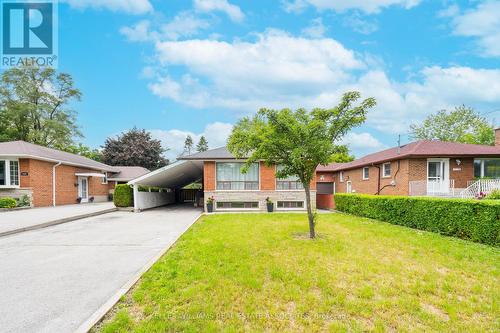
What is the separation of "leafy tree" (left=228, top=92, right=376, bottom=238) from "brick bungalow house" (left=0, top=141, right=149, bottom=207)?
56.0 feet

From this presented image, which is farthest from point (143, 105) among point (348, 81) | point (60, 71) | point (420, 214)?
point (420, 214)

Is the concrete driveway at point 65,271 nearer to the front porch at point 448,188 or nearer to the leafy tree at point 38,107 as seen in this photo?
the front porch at point 448,188

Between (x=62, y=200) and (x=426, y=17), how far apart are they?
27356 millimetres

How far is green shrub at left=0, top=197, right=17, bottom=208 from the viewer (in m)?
15.7

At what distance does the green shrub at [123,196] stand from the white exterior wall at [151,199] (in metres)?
0.81

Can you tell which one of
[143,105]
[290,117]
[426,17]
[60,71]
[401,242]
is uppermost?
[60,71]

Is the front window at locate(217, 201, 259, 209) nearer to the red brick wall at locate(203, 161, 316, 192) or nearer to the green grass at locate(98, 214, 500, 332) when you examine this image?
the red brick wall at locate(203, 161, 316, 192)

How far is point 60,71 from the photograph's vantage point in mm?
33812

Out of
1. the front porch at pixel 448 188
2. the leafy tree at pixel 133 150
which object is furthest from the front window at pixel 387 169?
the leafy tree at pixel 133 150

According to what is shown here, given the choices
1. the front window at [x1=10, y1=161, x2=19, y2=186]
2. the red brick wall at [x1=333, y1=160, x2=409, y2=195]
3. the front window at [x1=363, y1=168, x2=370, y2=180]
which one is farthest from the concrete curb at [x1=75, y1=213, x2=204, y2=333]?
the front window at [x1=363, y1=168, x2=370, y2=180]

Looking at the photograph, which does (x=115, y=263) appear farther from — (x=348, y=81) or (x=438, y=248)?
(x=348, y=81)

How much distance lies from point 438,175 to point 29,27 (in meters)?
25.0

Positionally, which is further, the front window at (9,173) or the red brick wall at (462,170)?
the front window at (9,173)

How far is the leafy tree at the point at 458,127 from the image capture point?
1390 inches
